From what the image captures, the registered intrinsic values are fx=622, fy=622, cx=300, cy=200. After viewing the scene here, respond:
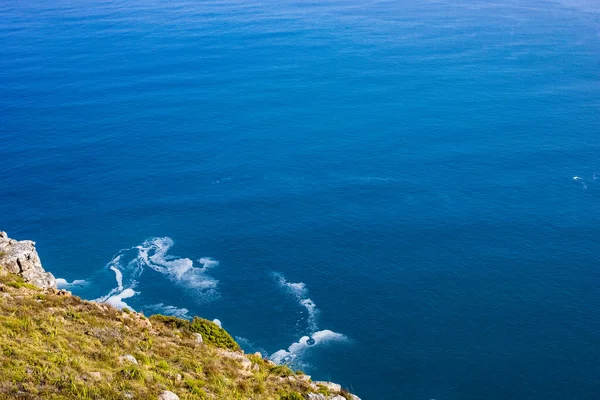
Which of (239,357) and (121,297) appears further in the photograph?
(121,297)

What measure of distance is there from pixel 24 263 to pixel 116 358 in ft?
88.8

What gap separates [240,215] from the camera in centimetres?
15375

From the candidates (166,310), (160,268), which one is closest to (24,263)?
(166,310)

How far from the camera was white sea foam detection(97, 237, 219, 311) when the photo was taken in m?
128

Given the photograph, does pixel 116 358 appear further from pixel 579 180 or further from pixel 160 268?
pixel 579 180

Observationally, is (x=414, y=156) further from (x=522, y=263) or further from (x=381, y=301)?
(x=381, y=301)

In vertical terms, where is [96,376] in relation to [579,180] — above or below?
below

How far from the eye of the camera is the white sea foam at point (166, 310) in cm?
12094

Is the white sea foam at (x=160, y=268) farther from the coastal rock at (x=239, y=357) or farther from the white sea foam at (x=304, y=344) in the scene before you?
the coastal rock at (x=239, y=357)

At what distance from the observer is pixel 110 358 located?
47.4 m

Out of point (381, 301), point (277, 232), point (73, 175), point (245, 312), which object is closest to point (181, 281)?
point (245, 312)

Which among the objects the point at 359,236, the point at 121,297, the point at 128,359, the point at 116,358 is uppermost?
the point at 359,236

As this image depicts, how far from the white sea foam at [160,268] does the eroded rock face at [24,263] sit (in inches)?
2171

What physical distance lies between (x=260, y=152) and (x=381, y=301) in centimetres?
7492
